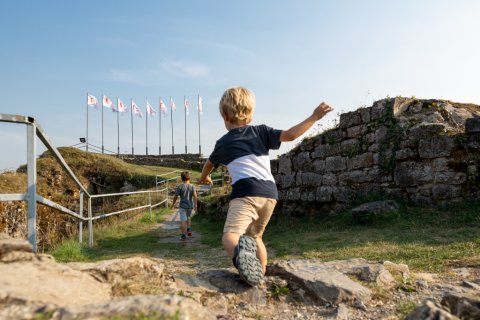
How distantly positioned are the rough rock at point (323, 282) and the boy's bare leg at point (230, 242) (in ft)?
1.46

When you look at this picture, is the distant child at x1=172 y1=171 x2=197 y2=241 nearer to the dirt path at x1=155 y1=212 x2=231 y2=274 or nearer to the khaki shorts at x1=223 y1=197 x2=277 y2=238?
the dirt path at x1=155 y1=212 x2=231 y2=274

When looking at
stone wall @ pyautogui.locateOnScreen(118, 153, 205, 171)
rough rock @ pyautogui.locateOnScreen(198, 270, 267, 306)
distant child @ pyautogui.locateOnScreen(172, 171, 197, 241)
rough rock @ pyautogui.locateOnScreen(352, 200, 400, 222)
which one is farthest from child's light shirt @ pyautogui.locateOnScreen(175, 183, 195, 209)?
stone wall @ pyautogui.locateOnScreen(118, 153, 205, 171)

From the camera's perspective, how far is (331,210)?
7613 millimetres

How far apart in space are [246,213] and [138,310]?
1.21m

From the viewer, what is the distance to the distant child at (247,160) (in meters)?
2.56

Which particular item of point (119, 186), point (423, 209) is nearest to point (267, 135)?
point (423, 209)

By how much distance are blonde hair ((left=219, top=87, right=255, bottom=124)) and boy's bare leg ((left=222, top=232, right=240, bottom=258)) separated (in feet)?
2.78

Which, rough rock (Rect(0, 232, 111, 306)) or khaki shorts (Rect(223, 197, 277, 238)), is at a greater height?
khaki shorts (Rect(223, 197, 277, 238))

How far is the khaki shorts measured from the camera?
2.53 m

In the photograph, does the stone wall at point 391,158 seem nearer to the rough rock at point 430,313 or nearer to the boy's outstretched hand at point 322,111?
the boy's outstretched hand at point 322,111

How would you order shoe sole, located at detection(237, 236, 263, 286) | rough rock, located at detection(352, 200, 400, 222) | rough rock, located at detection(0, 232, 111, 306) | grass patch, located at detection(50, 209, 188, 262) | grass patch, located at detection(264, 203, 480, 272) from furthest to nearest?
rough rock, located at detection(352, 200, 400, 222) < grass patch, located at detection(50, 209, 188, 262) < grass patch, located at detection(264, 203, 480, 272) < shoe sole, located at detection(237, 236, 263, 286) < rough rock, located at detection(0, 232, 111, 306)

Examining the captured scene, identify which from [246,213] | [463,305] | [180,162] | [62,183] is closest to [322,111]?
[246,213]

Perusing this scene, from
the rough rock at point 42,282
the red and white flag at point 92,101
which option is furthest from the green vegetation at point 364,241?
the red and white flag at point 92,101

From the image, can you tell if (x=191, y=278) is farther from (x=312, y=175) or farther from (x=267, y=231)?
(x=312, y=175)
